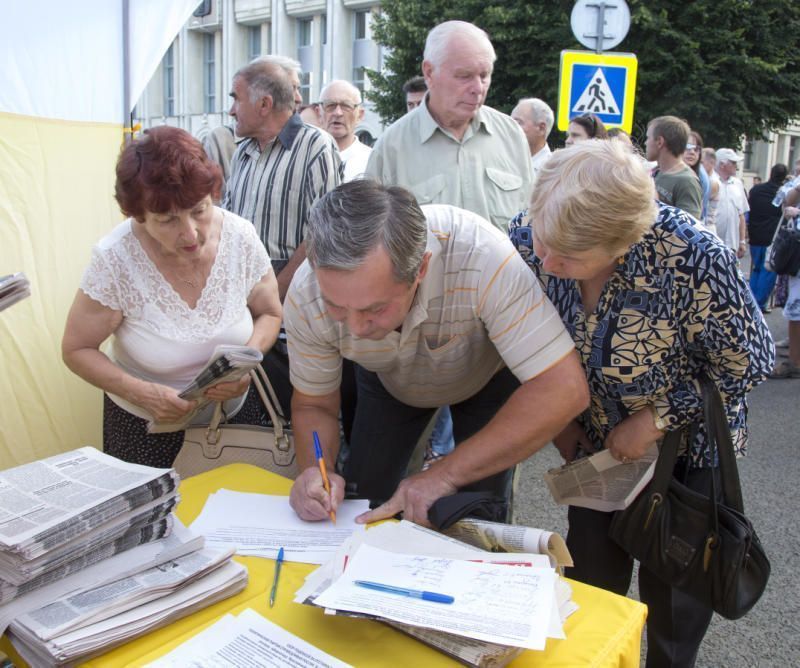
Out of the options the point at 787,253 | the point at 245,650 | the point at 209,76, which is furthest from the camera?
the point at 209,76

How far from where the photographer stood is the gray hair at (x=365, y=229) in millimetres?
1521

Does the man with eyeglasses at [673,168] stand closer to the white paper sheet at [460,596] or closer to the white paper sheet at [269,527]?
the white paper sheet at [269,527]

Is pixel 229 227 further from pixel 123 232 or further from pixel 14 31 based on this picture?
pixel 14 31

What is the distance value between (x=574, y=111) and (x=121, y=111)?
3116 mm

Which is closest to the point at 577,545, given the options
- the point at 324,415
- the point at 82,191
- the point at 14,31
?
the point at 324,415

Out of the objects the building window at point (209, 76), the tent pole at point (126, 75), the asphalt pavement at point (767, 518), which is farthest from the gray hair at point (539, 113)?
the building window at point (209, 76)

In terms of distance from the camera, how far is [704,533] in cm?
177

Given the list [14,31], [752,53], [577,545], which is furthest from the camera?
[752,53]

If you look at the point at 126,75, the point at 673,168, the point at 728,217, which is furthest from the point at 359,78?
the point at 126,75

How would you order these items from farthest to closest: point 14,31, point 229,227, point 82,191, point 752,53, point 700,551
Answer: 1. point 752,53
2. point 82,191
3. point 14,31
4. point 229,227
5. point 700,551

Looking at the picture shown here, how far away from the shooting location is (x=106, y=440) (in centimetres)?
245

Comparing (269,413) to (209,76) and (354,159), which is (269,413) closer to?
(354,159)

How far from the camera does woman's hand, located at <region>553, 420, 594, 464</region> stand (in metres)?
2.07

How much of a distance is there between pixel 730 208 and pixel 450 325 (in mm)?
7280
